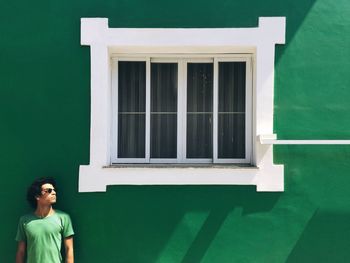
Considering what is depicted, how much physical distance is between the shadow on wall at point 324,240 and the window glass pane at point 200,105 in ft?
4.22

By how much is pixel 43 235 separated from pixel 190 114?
1936mm

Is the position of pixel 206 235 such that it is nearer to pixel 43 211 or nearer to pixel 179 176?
pixel 179 176

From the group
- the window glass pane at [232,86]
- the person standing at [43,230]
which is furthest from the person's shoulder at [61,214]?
the window glass pane at [232,86]

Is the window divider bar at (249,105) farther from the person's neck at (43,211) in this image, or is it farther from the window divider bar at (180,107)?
the person's neck at (43,211)

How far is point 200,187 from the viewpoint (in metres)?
5.27

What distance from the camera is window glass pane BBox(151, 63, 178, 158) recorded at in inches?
219

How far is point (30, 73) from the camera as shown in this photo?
5270mm

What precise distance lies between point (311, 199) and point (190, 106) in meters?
1.57

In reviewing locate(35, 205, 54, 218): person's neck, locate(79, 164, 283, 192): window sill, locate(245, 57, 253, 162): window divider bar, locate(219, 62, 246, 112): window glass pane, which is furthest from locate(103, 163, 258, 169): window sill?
locate(35, 205, 54, 218): person's neck

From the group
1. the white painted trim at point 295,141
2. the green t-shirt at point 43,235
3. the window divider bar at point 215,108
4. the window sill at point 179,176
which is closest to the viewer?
the green t-shirt at point 43,235

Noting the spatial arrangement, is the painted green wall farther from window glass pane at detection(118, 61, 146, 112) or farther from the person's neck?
window glass pane at detection(118, 61, 146, 112)

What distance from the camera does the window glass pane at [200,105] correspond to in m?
5.55

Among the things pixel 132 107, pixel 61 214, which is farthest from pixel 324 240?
pixel 61 214

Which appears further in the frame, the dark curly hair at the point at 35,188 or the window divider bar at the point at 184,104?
the window divider bar at the point at 184,104
